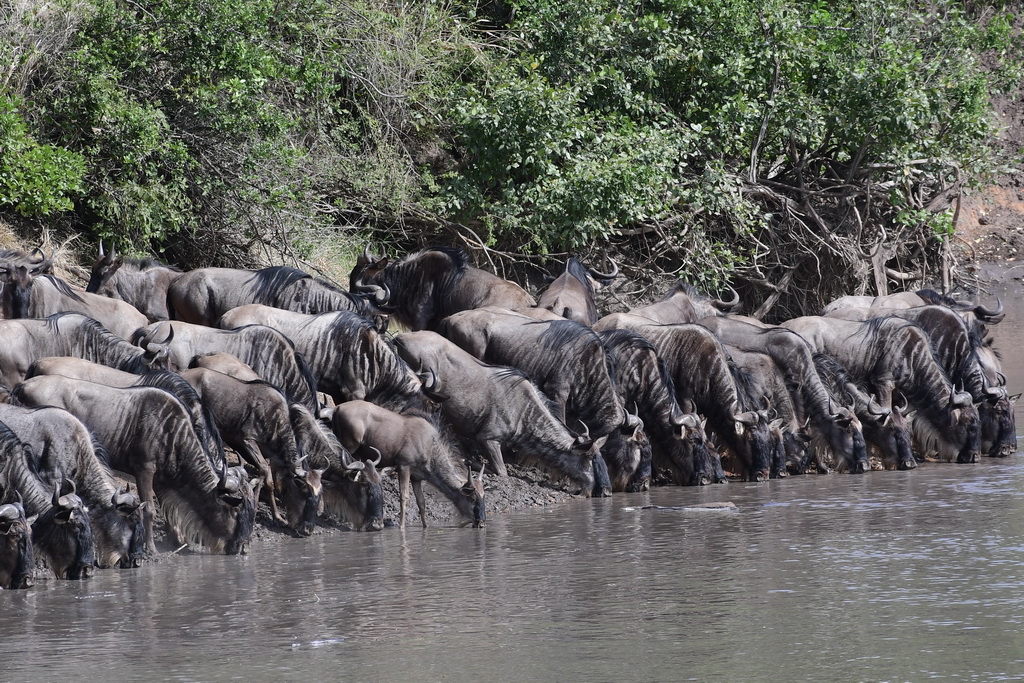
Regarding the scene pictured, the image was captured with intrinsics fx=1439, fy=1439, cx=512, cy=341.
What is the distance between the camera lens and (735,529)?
36.9ft

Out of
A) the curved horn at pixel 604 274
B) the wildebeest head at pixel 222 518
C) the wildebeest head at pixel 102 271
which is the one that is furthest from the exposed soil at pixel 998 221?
the wildebeest head at pixel 222 518

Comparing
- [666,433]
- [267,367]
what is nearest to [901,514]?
[666,433]

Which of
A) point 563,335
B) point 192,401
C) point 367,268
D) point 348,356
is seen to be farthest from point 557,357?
point 192,401

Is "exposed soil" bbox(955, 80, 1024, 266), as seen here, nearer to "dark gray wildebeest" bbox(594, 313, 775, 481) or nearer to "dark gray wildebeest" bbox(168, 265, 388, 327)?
"dark gray wildebeest" bbox(594, 313, 775, 481)

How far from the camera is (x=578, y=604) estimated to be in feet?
28.3

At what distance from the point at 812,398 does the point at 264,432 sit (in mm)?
6411

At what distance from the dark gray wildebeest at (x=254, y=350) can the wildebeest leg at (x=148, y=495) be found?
1913 millimetres

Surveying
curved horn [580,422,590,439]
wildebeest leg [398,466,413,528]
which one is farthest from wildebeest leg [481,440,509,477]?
wildebeest leg [398,466,413,528]

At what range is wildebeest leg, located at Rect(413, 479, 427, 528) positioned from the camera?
38.1 ft

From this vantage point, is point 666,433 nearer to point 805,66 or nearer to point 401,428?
point 401,428

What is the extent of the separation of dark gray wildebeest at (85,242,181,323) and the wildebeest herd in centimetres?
3

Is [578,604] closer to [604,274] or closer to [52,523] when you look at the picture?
[52,523]

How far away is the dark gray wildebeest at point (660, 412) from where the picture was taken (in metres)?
14.1

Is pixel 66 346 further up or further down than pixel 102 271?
further down
